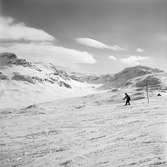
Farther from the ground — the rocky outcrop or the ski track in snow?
the rocky outcrop

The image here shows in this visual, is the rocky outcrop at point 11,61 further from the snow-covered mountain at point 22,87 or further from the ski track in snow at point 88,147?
the ski track in snow at point 88,147

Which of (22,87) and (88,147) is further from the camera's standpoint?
(22,87)

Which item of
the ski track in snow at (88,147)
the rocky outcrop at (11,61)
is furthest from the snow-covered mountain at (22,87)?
the ski track in snow at (88,147)

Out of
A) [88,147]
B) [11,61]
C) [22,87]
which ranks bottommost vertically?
[88,147]

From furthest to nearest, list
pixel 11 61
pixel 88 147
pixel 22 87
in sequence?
pixel 11 61, pixel 22 87, pixel 88 147

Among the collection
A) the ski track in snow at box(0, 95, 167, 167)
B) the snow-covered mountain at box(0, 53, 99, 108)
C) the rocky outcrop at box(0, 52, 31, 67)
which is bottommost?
the ski track in snow at box(0, 95, 167, 167)

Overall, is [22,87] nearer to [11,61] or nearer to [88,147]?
[11,61]

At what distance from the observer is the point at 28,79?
12950cm

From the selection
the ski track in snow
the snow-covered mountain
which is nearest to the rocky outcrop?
the snow-covered mountain

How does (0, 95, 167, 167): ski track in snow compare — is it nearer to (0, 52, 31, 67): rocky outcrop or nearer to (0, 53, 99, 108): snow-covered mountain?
(0, 53, 99, 108): snow-covered mountain

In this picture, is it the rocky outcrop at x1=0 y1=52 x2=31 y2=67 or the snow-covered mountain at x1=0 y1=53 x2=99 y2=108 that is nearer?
Answer: the snow-covered mountain at x1=0 y1=53 x2=99 y2=108

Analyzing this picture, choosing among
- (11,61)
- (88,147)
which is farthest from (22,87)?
(88,147)

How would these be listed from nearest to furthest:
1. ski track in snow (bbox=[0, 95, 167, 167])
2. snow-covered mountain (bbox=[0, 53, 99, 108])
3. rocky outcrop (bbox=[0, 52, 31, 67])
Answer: ski track in snow (bbox=[0, 95, 167, 167]), snow-covered mountain (bbox=[0, 53, 99, 108]), rocky outcrop (bbox=[0, 52, 31, 67])

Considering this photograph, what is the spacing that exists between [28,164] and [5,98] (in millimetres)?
82010
